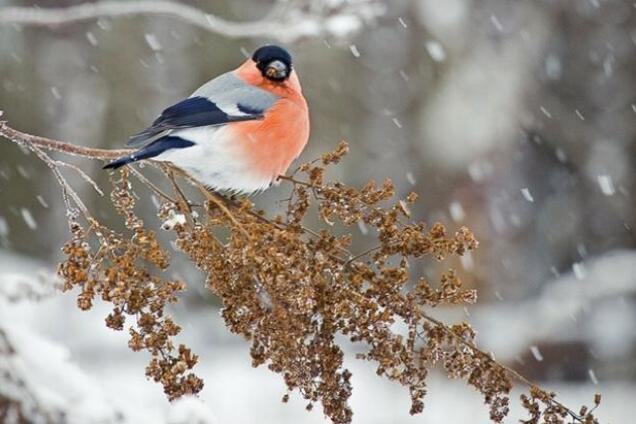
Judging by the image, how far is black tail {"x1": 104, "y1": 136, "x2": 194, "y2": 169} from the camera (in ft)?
6.86

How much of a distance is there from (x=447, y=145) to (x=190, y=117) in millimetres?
10255

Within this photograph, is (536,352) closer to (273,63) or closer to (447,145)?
(447,145)

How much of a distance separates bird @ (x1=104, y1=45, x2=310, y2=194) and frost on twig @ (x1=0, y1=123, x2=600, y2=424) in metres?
0.56

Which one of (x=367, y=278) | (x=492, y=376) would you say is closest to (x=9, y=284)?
(x=367, y=278)

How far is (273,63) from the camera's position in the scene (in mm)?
2912

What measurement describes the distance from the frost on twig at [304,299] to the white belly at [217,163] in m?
0.63

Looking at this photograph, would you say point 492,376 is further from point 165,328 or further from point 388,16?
point 388,16

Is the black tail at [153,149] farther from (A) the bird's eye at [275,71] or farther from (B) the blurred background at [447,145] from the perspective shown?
(B) the blurred background at [447,145]

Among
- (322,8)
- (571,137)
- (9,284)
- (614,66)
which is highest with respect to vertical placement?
(614,66)

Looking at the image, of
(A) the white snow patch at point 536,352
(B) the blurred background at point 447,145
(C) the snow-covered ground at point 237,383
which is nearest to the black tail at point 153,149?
(C) the snow-covered ground at point 237,383

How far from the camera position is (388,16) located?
1231 cm

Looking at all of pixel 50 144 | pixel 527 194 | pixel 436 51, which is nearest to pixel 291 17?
pixel 50 144

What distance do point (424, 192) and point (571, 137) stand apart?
1.97 metres

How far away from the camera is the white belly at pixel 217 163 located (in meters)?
2.54
